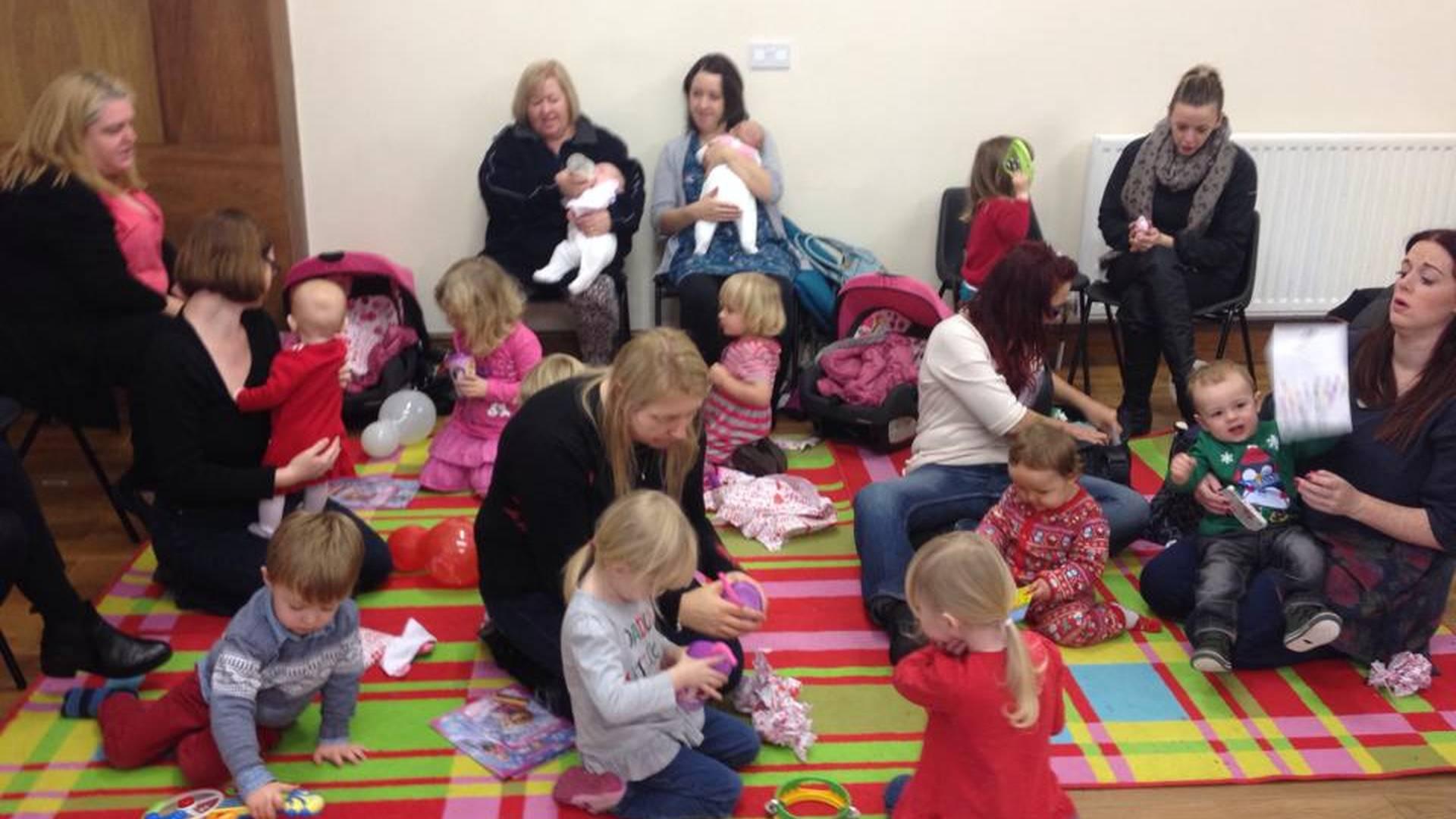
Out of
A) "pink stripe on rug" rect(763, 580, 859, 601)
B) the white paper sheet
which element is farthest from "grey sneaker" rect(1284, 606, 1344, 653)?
"pink stripe on rug" rect(763, 580, 859, 601)

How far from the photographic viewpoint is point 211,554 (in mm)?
3158

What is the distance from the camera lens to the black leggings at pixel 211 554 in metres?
3.15

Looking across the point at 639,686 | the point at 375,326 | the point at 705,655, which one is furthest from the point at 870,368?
the point at 639,686

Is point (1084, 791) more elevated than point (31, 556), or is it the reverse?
point (31, 556)

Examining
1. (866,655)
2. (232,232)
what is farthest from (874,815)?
(232,232)

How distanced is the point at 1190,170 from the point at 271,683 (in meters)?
3.46

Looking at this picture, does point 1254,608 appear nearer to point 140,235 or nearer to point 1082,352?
point 1082,352

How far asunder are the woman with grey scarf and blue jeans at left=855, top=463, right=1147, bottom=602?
992mm

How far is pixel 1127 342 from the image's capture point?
455 centimetres

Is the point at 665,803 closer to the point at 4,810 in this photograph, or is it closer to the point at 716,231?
the point at 4,810

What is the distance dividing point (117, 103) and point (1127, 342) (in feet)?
10.8

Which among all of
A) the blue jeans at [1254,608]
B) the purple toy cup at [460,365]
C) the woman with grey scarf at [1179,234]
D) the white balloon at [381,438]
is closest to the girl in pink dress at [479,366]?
the purple toy cup at [460,365]

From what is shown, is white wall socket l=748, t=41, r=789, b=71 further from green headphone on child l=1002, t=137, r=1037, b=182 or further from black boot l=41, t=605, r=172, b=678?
black boot l=41, t=605, r=172, b=678

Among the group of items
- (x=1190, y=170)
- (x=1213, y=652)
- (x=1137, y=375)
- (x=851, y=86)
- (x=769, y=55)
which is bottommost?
(x=1213, y=652)
